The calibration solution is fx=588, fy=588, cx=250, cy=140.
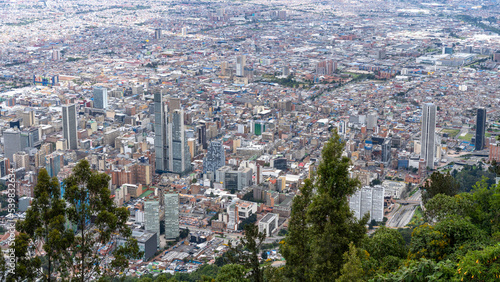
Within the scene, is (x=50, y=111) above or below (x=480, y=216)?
below

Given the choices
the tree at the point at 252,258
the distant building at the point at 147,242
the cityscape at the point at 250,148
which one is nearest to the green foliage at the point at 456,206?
the cityscape at the point at 250,148

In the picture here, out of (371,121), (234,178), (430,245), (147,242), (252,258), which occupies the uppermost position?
(430,245)

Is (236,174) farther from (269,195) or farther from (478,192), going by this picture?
(478,192)

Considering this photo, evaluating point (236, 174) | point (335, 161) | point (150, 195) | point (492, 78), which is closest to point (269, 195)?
point (236, 174)

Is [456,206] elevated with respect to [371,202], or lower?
elevated

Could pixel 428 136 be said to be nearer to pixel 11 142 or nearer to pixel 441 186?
pixel 441 186

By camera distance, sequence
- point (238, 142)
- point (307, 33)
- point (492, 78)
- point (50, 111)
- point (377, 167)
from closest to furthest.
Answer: point (377, 167) → point (238, 142) → point (50, 111) → point (492, 78) → point (307, 33)

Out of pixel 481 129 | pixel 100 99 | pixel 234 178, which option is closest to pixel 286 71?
pixel 100 99

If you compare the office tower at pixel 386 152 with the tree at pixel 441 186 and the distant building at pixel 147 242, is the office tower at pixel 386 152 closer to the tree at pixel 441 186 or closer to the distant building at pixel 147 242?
the distant building at pixel 147 242
